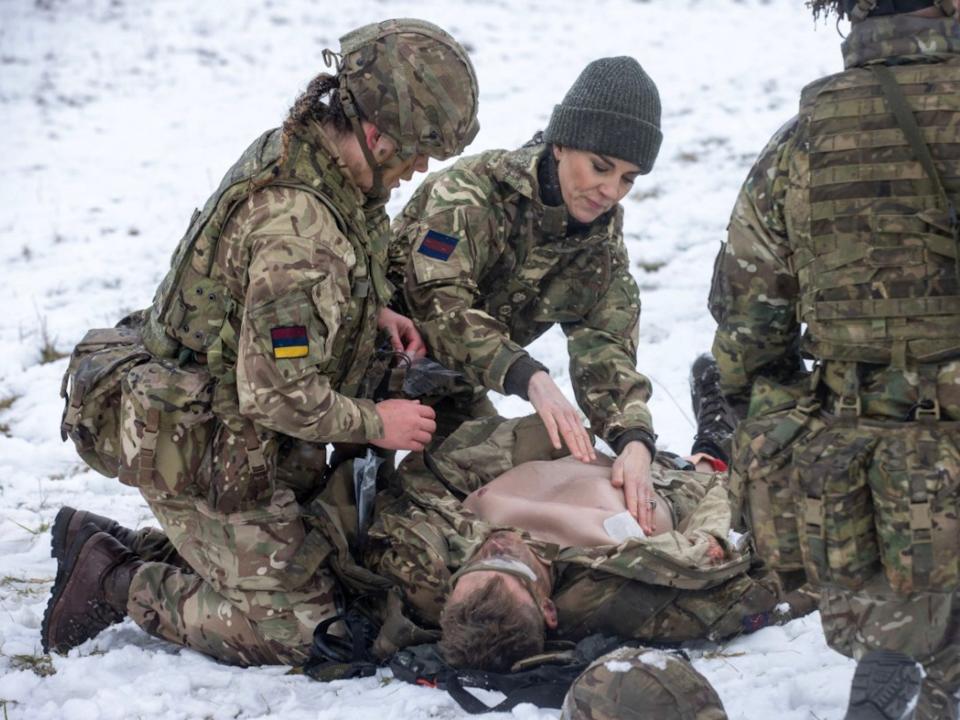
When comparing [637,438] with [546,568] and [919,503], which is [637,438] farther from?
[919,503]

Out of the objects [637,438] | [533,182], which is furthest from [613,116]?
[637,438]

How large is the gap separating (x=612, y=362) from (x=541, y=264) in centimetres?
49

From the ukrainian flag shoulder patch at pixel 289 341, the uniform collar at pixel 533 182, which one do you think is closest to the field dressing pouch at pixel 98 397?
the ukrainian flag shoulder patch at pixel 289 341

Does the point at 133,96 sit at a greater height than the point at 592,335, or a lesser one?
greater

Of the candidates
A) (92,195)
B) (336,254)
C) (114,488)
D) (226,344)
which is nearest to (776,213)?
(336,254)

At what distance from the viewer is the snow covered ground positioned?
382 centimetres

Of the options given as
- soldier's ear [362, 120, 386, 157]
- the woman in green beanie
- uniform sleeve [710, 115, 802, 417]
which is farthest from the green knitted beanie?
uniform sleeve [710, 115, 802, 417]

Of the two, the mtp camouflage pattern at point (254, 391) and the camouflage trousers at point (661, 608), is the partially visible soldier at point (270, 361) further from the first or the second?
the camouflage trousers at point (661, 608)

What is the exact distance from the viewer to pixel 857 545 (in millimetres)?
3039

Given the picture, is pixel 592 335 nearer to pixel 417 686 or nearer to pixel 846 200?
pixel 417 686

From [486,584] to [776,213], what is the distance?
1.45 m

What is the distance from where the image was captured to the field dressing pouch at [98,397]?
418 centimetres

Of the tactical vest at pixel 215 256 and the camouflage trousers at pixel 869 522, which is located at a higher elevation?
the tactical vest at pixel 215 256

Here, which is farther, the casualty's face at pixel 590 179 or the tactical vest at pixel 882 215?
the casualty's face at pixel 590 179
